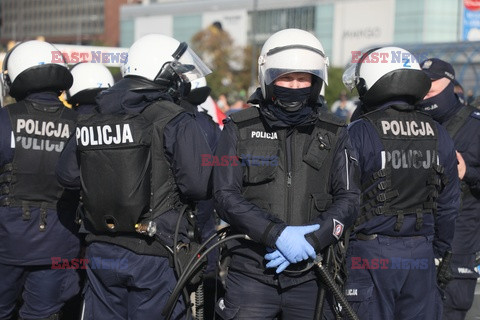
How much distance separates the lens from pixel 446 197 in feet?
16.6

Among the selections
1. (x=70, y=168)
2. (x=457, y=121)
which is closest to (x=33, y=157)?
(x=70, y=168)

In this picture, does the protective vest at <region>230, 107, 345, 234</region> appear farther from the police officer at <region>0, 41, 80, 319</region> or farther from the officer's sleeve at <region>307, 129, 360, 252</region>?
the police officer at <region>0, 41, 80, 319</region>

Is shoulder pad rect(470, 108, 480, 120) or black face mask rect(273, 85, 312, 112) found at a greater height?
black face mask rect(273, 85, 312, 112)

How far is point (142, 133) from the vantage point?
4.51 meters

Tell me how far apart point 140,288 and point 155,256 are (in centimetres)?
21

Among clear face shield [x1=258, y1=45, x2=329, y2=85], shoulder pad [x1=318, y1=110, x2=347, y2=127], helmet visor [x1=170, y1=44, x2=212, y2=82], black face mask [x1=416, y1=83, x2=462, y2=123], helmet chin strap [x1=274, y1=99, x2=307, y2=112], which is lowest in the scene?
black face mask [x1=416, y1=83, x2=462, y2=123]

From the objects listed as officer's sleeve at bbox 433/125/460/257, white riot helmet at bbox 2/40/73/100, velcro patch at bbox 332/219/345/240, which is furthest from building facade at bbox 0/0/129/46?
velcro patch at bbox 332/219/345/240

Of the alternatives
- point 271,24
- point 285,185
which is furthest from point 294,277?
point 271,24

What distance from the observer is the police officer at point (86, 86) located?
7.10 meters

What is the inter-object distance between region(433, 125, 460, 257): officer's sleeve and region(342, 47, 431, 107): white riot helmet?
300mm

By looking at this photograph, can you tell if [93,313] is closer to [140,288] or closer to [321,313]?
[140,288]

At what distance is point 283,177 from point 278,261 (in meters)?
0.49

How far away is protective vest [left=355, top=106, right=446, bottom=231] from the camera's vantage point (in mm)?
4828

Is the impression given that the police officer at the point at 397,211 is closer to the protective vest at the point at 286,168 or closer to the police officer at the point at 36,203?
the protective vest at the point at 286,168
